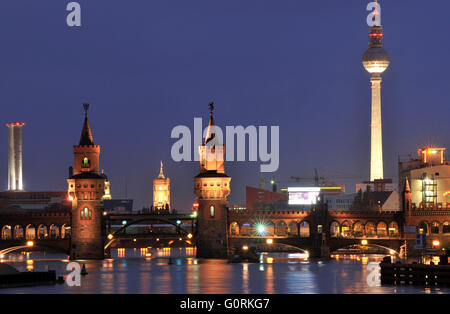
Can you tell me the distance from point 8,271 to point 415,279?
51277 millimetres

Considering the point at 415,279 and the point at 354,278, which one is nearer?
the point at 415,279

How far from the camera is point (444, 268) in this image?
138 m

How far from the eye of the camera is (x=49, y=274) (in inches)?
5837
